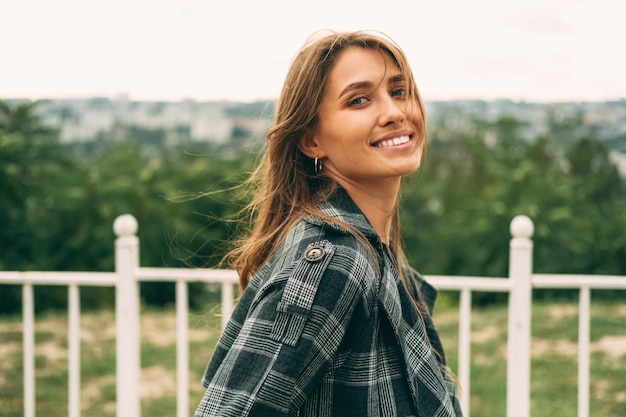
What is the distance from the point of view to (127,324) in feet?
8.02

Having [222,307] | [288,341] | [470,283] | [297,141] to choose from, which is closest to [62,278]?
[222,307]

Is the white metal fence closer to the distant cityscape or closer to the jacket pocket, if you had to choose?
the jacket pocket

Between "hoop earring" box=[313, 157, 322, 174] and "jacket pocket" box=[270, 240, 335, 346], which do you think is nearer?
"jacket pocket" box=[270, 240, 335, 346]

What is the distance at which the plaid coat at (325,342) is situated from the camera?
988 mm

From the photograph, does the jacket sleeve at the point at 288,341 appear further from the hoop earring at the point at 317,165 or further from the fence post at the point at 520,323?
the fence post at the point at 520,323

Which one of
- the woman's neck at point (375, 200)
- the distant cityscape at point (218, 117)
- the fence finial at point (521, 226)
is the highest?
the distant cityscape at point (218, 117)

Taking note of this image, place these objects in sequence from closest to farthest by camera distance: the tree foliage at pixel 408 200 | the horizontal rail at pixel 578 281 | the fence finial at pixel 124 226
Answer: the horizontal rail at pixel 578 281 < the fence finial at pixel 124 226 < the tree foliage at pixel 408 200

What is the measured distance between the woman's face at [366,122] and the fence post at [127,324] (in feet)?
4.43

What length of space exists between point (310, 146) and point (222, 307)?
3.94 ft

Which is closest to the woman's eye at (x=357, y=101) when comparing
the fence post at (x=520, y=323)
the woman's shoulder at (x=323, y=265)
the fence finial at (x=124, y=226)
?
the woman's shoulder at (x=323, y=265)

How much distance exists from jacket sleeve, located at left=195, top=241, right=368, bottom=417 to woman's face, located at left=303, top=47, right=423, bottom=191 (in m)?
0.24

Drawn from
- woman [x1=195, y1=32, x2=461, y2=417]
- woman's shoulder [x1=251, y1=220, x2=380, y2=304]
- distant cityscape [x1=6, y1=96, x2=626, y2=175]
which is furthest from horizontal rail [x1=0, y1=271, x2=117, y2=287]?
distant cityscape [x1=6, y1=96, x2=626, y2=175]

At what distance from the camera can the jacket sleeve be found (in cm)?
98

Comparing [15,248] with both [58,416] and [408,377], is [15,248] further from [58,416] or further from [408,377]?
[408,377]
